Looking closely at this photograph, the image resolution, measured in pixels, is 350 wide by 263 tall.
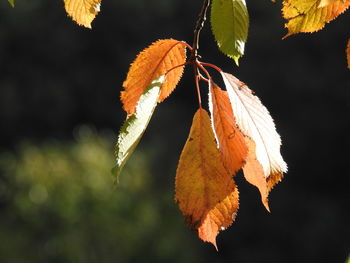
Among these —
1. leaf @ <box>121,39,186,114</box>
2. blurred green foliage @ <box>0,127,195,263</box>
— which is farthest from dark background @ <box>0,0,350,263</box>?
leaf @ <box>121,39,186,114</box>

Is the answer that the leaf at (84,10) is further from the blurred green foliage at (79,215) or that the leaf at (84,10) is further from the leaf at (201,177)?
the blurred green foliage at (79,215)

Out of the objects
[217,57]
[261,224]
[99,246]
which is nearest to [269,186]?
[99,246]

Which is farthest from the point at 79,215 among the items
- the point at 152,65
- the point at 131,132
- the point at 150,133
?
the point at 131,132

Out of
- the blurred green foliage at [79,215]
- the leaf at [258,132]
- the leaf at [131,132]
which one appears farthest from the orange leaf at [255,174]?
the blurred green foliage at [79,215]

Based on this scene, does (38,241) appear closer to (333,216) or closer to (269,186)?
(333,216)

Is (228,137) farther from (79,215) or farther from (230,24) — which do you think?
(79,215)

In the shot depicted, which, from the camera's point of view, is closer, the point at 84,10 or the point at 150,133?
the point at 84,10
